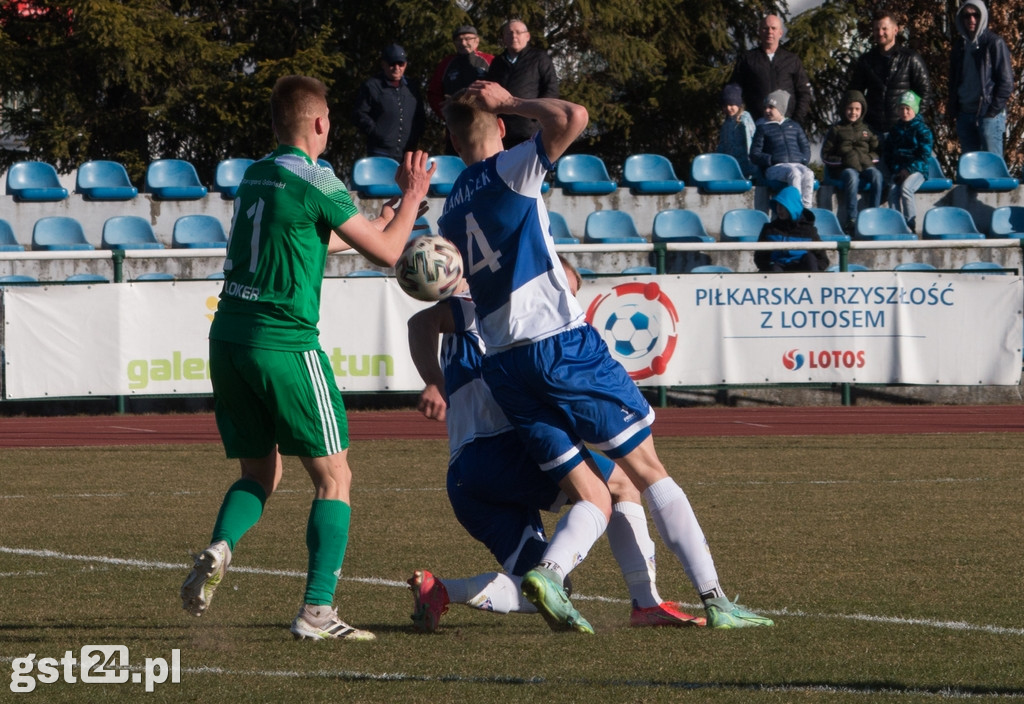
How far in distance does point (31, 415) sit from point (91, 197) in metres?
4.09

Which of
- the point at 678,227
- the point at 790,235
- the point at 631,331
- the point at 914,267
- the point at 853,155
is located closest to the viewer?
the point at 631,331

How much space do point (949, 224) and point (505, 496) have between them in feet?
48.0

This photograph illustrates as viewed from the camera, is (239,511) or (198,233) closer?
(239,511)

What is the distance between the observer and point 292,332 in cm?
524

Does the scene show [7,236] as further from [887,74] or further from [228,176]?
[887,74]

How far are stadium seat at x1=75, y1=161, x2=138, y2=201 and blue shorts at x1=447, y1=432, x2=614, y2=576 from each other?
45.9 feet

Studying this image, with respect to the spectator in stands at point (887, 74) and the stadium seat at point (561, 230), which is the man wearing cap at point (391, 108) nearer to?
the stadium seat at point (561, 230)

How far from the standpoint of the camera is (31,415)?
620 inches

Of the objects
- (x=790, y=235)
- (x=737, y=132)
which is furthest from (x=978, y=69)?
(x=790, y=235)

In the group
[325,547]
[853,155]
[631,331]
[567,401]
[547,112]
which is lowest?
[325,547]

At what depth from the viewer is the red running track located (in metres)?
13.8

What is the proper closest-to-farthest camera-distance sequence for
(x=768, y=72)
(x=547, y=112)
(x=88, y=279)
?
1. (x=547, y=112)
2. (x=88, y=279)
3. (x=768, y=72)

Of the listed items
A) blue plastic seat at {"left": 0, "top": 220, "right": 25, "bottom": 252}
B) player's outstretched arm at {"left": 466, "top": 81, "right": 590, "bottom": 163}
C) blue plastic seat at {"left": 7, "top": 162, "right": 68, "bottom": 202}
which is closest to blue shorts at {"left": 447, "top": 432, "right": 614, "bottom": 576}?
player's outstretched arm at {"left": 466, "top": 81, "right": 590, "bottom": 163}

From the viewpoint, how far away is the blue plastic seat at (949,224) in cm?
1886
